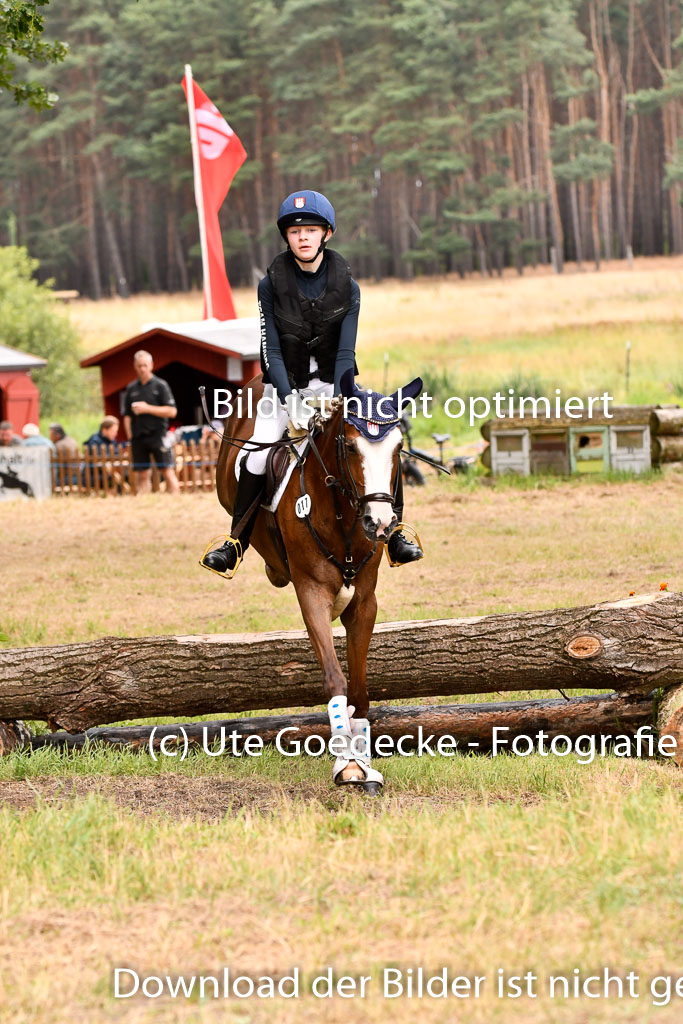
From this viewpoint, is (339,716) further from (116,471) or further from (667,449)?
(116,471)

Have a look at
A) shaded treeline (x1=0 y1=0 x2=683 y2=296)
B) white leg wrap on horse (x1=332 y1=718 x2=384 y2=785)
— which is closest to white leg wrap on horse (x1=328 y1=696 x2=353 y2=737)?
white leg wrap on horse (x1=332 y1=718 x2=384 y2=785)

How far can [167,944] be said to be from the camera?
13.2ft

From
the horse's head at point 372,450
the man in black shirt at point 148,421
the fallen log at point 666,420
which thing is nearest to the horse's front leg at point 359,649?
the horse's head at point 372,450

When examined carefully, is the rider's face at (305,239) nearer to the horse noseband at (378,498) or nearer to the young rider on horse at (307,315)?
the young rider on horse at (307,315)

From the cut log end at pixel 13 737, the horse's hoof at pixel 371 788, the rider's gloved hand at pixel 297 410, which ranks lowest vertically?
the horse's hoof at pixel 371 788

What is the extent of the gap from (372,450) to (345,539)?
65 centimetres

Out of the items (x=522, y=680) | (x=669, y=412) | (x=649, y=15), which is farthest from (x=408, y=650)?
(x=649, y=15)

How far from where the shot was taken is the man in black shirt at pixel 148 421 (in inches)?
790

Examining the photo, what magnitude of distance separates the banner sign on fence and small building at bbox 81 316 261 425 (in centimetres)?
400

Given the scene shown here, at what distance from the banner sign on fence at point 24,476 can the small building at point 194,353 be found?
3998 mm

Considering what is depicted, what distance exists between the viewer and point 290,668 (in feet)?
22.7

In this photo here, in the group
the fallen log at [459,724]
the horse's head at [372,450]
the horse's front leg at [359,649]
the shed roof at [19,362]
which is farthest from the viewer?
the shed roof at [19,362]

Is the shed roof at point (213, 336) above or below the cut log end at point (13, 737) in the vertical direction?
above

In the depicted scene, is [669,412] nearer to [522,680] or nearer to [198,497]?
[198,497]
